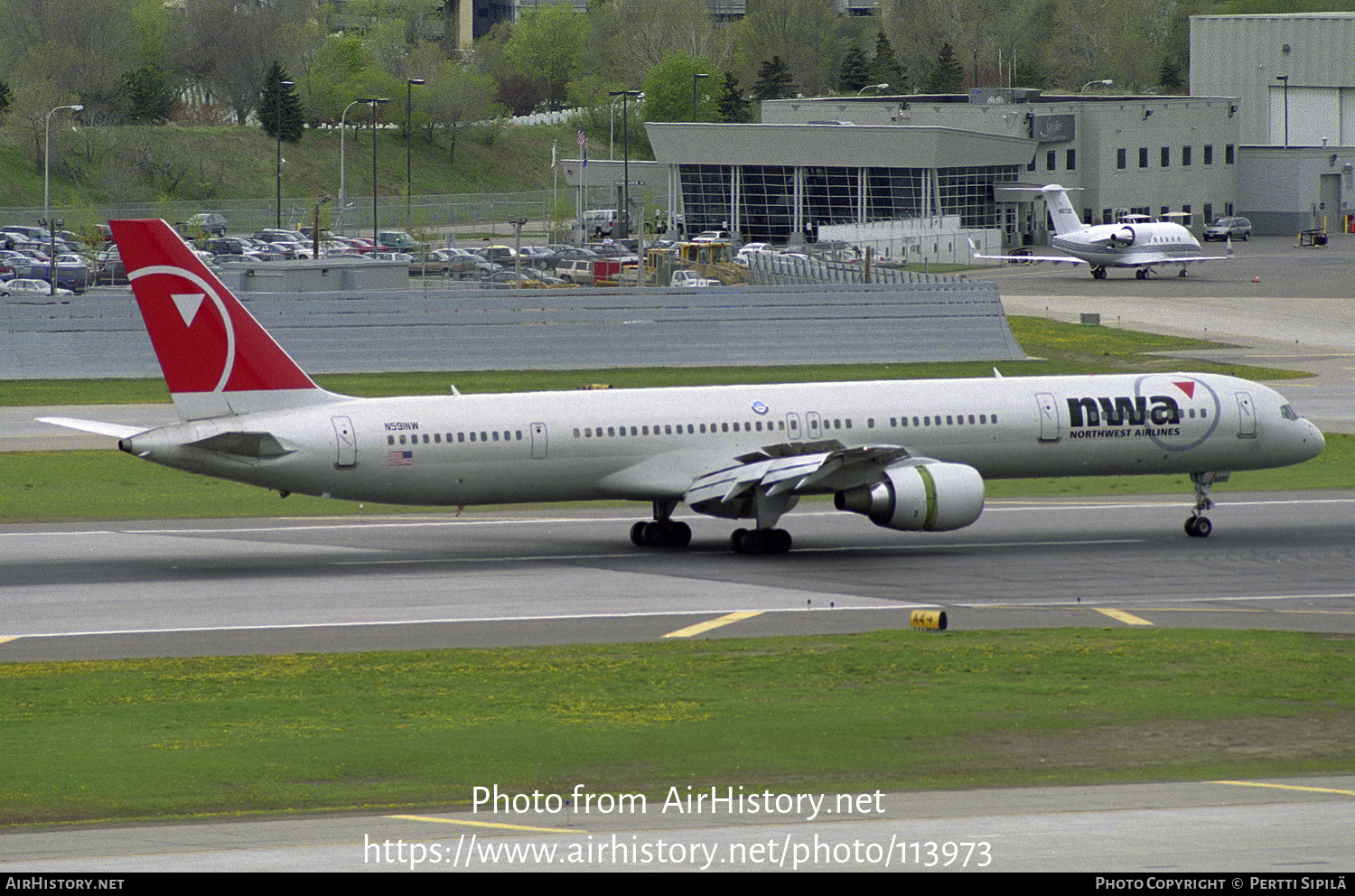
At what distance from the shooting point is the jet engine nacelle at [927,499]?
36656mm

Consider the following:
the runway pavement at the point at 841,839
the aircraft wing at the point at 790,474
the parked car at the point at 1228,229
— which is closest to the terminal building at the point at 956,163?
the parked car at the point at 1228,229

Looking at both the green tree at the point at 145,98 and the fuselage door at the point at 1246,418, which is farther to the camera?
the green tree at the point at 145,98

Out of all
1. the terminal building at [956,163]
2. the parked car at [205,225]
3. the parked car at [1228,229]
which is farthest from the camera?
the parked car at [1228,229]

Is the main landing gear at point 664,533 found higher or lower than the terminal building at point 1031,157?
lower

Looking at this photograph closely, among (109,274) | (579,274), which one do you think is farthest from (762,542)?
(109,274)

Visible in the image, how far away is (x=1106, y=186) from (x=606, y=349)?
285 feet

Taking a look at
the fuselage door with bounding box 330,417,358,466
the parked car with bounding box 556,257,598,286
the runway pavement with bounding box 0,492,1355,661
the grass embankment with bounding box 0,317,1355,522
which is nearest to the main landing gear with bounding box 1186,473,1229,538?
the runway pavement with bounding box 0,492,1355,661

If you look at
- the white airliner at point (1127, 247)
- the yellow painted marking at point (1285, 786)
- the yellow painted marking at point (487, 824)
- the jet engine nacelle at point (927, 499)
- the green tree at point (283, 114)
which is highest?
the green tree at point (283, 114)

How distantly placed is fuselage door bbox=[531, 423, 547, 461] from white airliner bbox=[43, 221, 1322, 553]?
0.10 ft

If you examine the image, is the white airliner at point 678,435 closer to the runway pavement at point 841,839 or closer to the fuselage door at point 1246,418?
the fuselage door at point 1246,418

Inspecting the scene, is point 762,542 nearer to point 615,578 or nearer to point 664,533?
point 664,533

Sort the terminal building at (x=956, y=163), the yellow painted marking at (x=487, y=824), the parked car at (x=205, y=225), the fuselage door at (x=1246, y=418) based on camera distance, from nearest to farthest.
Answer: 1. the yellow painted marking at (x=487, y=824)
2. the fuselage door at (x=1246, y=418)
3. the parked car at (x=205, y=225)
4. the terminal building at (x=956, y=163)

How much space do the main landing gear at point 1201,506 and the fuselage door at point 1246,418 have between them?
55.2 inches
